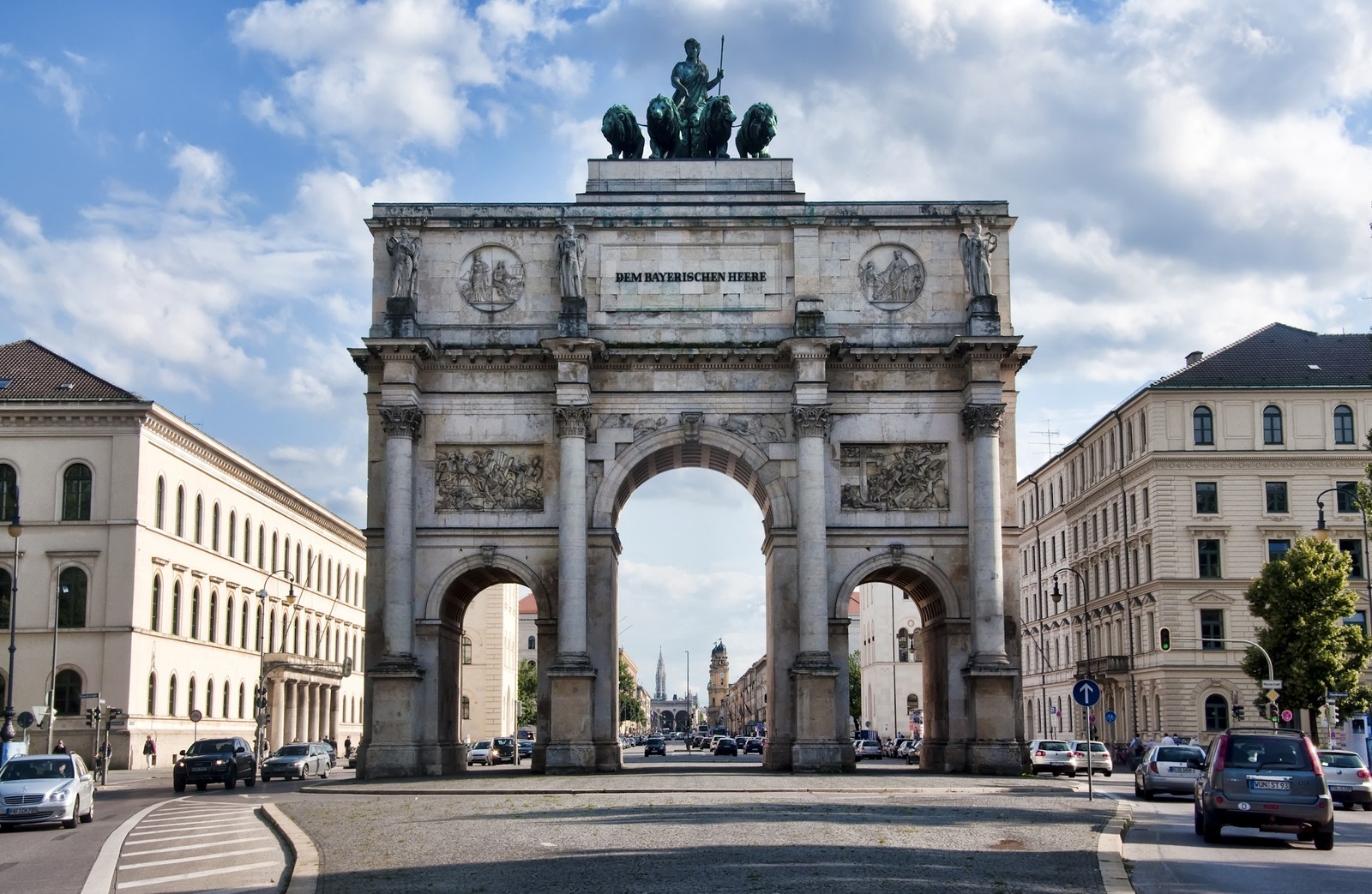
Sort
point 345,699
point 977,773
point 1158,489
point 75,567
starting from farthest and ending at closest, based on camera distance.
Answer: point 345,699
point 1158,489
point 75,567
point 977,773

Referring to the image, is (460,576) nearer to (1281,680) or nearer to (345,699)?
(1281,680)

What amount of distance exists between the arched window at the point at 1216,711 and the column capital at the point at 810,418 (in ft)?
106

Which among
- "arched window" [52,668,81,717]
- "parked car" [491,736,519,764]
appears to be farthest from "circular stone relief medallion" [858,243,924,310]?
"arched window" [52,668,81,717]

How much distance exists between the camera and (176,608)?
218ft

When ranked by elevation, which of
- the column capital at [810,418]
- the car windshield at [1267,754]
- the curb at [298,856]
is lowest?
the curb at [298,856]

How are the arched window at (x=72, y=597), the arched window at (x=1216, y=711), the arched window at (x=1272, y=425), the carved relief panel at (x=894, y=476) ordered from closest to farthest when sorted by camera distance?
the carved relief panel at (x=894, y=476) < the arched window at (x=72, y=597) < the arched window at (x=1216, y=711) < the arched window at (x=1272, y=425)

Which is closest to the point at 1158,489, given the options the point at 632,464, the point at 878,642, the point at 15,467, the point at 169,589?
the point at 632,464

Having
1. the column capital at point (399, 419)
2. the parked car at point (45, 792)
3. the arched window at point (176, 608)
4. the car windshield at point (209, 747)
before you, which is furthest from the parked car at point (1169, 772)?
the arched window at point (176, 608)

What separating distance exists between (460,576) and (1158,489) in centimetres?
3628

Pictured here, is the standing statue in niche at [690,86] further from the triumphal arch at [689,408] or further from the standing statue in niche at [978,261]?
the standing statue in niche at [978,261]

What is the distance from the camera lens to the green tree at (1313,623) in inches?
2143

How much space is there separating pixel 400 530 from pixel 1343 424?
4420cm

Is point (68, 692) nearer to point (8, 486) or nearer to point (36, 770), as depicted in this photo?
point (8, 486)

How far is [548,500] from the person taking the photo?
45.7 m
